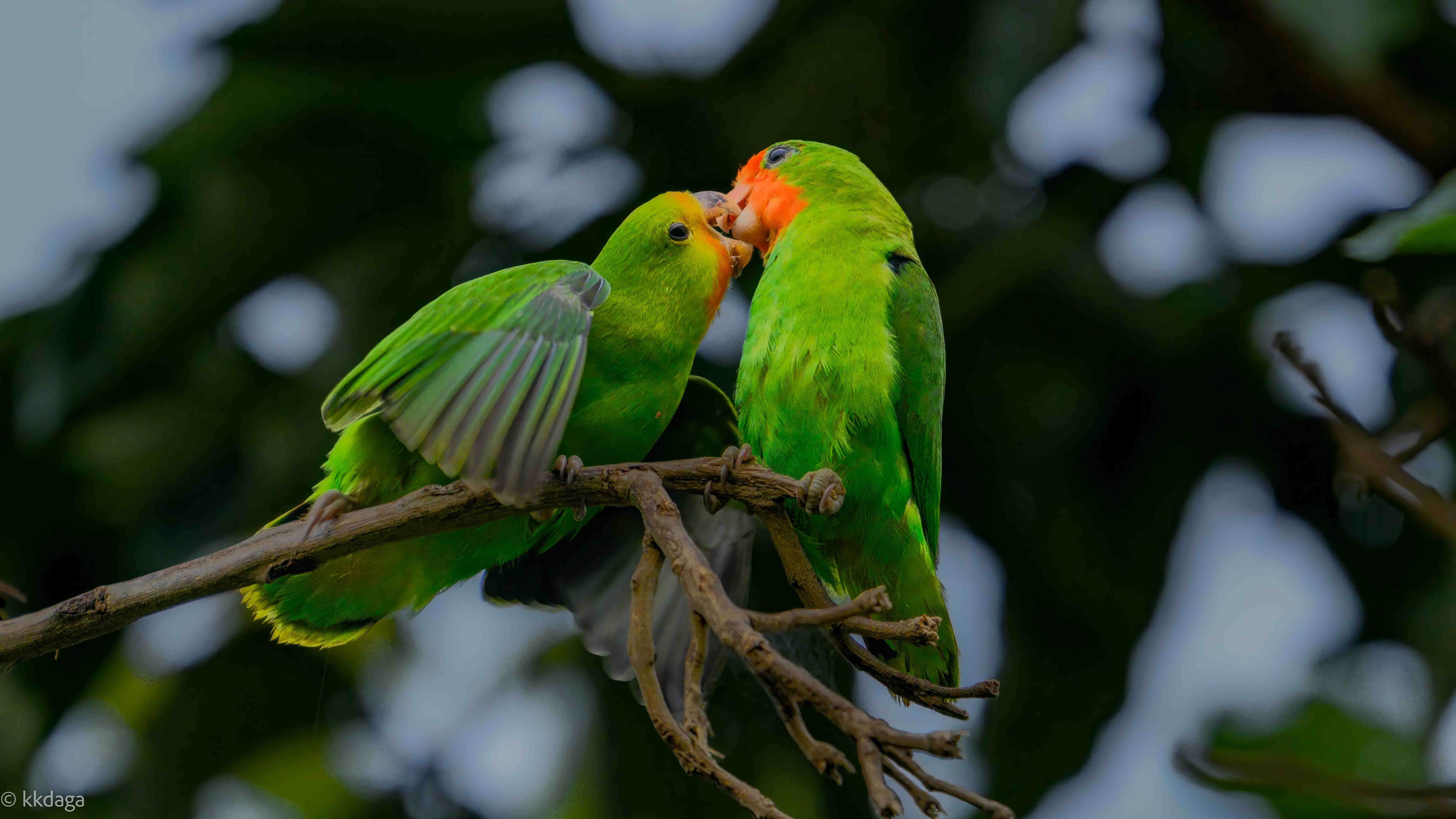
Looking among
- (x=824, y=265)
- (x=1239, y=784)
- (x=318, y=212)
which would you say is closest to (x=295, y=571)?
(x=824, y=265)

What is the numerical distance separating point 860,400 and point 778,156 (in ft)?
4.28

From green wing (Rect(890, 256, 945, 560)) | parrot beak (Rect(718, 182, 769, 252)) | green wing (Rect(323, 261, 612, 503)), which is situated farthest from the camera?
parrot beak (Rect(718, 182, 769, 252))

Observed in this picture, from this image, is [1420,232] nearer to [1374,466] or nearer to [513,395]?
[1374,466]

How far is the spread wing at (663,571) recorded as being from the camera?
4.01m

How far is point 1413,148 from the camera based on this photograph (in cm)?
339

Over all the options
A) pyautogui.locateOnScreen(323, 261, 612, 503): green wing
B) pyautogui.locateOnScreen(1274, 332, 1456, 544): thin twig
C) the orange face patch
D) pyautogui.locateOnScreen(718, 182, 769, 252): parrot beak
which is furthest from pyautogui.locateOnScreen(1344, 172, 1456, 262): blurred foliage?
pyautogui.locateOnScreen(718, 182, 769, 252): parrot beak

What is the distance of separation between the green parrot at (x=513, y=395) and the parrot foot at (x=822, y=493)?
2.12ft

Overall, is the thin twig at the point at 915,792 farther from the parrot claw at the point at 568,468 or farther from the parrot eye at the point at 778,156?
the parrot eye at the point at 778,156

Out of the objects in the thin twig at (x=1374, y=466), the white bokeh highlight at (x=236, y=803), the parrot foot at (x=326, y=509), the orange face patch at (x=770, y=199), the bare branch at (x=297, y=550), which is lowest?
the white bokeh highlight at (x=236, y=803)

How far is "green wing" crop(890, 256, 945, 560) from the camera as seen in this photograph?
3.59 meters

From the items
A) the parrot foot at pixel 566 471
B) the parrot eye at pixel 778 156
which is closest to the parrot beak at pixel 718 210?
the parrot eye at pixel 778 156

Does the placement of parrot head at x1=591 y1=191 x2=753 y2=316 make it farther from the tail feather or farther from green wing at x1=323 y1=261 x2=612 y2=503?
the tail feather

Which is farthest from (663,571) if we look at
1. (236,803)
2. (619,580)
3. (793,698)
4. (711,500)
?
(236,803)

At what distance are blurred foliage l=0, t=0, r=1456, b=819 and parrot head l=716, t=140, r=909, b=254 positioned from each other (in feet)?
3.48
